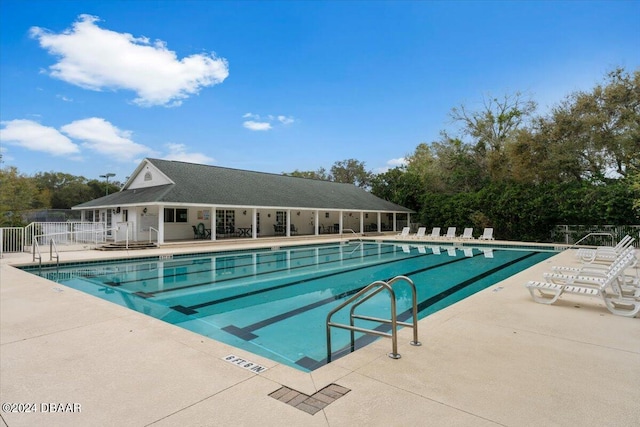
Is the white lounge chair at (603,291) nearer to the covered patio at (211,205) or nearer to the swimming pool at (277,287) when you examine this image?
the swimming pool at (277,287)

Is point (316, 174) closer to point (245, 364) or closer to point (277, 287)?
point (277, 287)

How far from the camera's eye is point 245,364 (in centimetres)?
357

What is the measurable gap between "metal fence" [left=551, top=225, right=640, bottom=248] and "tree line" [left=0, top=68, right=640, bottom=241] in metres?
0.32

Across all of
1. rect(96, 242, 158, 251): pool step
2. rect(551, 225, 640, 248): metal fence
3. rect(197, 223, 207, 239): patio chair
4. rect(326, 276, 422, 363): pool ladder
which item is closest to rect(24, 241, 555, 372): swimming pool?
rect(326, 276, 422, 363): pool ladder

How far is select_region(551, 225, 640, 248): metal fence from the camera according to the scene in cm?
1743

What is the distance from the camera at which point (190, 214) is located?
21516mm

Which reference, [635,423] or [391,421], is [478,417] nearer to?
[391,421]

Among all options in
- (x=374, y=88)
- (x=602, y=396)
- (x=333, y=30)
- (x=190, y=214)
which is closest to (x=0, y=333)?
(x=602, y=396)

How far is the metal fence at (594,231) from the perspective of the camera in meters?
17.4

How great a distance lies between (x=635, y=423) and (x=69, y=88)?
29681 millimetres

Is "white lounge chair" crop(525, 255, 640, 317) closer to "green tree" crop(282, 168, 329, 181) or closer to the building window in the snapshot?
the building window

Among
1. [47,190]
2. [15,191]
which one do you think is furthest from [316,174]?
[15,191]

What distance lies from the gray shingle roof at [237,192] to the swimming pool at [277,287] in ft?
17.4

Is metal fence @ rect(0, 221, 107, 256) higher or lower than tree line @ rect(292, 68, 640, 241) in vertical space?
lower
